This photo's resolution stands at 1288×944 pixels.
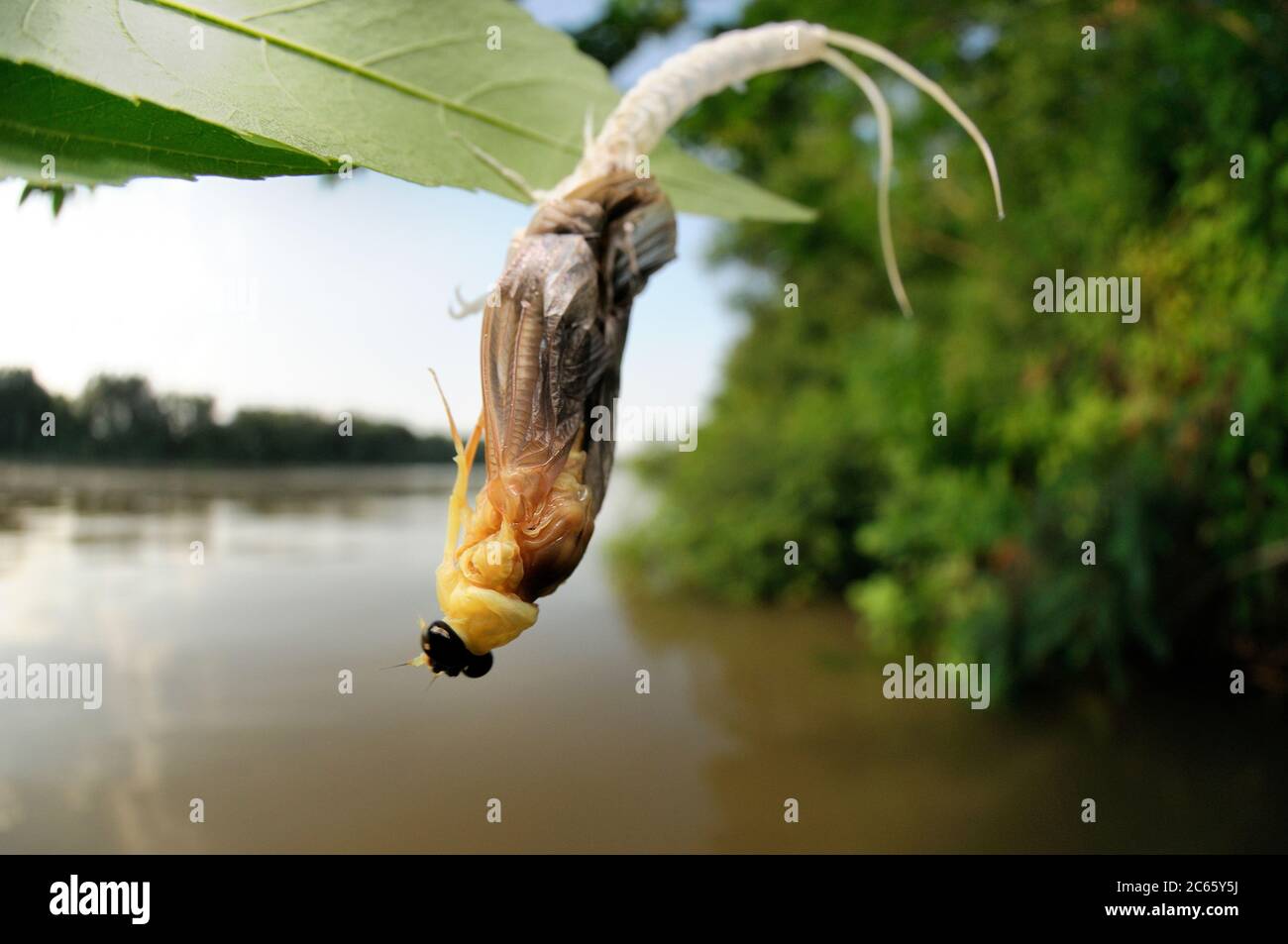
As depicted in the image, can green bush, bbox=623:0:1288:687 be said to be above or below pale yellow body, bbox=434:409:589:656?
above

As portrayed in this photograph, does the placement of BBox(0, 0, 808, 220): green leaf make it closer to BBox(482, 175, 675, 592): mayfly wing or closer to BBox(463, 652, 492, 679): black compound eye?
BBox(482, 175, 675, 592): mayfly wing

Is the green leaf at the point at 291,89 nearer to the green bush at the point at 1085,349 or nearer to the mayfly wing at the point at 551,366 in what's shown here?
the mayfly wing at the point at 551,366

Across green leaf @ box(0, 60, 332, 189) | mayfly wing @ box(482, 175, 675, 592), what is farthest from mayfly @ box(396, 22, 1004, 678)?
green leaf @ box(0, 60, 332, 189)

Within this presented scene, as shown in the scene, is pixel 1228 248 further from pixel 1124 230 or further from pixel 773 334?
pixel 773 334

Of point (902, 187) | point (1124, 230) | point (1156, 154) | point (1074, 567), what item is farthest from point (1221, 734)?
point (902, 187)

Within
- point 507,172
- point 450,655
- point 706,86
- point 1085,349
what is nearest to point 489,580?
point 450,655

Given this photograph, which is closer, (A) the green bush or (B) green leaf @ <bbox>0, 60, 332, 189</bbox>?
(B) green leaf @ <bbox>0, 60, 332, 189</bbox>
